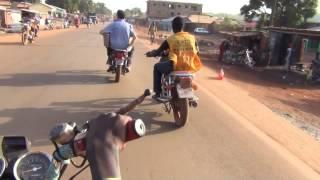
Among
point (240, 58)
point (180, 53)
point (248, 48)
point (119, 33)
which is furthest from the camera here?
point (248, 48)

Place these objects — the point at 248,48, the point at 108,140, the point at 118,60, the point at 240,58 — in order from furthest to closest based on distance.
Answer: the point at 248,48 < the point at 240,58 < the point at 118,60 < the point at 108,140

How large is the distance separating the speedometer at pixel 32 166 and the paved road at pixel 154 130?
2288 millimetres

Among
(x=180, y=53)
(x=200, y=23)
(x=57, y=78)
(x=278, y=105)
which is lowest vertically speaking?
(x=200, y=23)

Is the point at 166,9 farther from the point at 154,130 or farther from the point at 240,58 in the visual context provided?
the point at 154,130

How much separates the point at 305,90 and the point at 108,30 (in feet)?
36.5

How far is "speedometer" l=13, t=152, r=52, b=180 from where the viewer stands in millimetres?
2809

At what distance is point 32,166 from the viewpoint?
285 centimetres

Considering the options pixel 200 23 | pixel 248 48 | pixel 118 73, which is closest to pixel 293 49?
pixel 248 48

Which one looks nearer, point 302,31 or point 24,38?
point 24,38

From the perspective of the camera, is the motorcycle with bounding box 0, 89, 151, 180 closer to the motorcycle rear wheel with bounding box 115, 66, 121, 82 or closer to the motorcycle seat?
the motorcycle seat

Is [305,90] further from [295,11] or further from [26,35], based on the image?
[295,11]

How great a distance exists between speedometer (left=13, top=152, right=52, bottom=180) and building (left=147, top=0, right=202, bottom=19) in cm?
12439

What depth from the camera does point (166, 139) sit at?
22.2 feet

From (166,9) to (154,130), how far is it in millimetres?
123293
